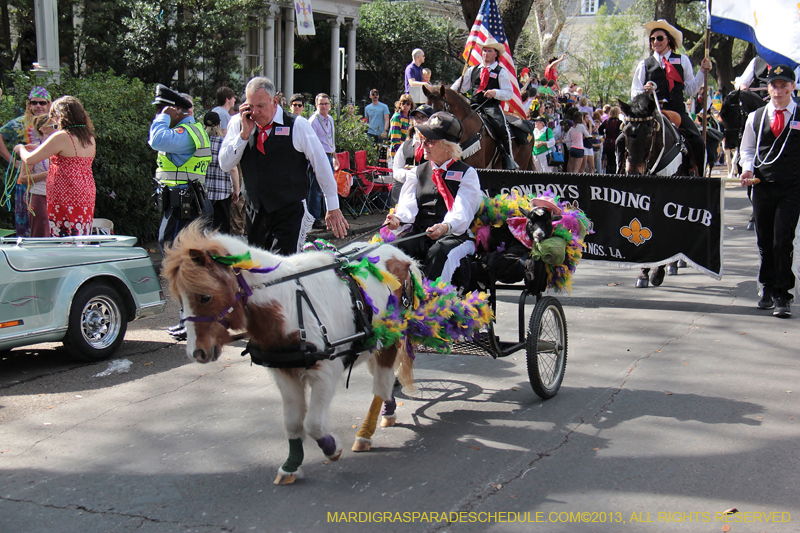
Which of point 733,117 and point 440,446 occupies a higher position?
point 733,117

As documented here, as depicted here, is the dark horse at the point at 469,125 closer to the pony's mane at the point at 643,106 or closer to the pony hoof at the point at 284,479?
the pony's mane at the point at 643,106

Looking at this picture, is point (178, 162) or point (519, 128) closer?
point (178, 162)

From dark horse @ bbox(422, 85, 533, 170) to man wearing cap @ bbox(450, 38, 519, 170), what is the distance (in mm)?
191

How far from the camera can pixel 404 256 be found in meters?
5.01

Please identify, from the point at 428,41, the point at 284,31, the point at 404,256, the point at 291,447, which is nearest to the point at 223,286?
the point at 291,447

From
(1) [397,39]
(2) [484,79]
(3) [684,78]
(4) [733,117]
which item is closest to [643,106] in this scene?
(3) [684,78]

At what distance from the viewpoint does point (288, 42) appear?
3158 cm

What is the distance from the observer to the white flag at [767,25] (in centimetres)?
873

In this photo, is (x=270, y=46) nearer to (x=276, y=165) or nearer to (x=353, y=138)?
(x=353, y=138)

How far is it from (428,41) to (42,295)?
3236cm

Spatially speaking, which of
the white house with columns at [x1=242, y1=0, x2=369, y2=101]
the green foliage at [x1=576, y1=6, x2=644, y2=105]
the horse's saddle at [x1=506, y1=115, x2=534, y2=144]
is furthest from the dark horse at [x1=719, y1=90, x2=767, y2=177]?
the green foliage at [x1=576, y1=6, x2=644, y2=105]

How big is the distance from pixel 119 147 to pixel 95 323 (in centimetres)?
513

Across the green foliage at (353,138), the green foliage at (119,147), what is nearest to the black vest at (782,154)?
the green foliage at (119,147)

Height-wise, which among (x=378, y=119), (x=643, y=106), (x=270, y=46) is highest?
(x=270, y=46)
